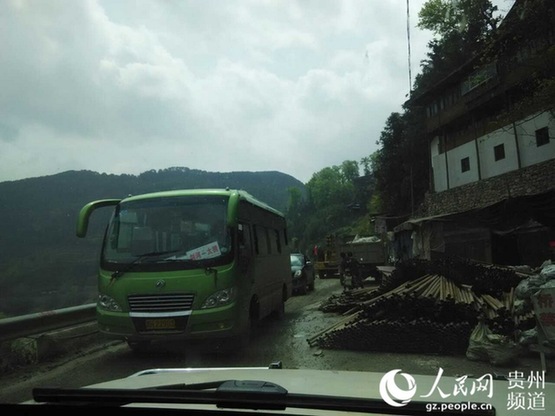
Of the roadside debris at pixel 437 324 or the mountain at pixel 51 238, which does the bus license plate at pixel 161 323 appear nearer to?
the mountain at pixel 51 238

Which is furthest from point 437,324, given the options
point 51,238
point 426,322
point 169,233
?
point 51,238

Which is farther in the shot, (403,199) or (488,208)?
(403,199)

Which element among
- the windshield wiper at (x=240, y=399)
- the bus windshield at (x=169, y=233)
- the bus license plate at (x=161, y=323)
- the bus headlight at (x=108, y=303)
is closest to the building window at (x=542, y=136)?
the bus windshield at (x=169, y=233)

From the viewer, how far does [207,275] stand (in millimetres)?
7789

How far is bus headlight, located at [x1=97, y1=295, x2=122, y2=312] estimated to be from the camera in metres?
7.87

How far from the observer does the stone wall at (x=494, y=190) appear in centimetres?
2627

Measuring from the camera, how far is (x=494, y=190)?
30.8m

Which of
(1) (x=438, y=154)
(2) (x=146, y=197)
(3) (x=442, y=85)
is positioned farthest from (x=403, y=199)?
(2) (x=146, y=197)

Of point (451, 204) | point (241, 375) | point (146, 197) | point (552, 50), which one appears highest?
point (552, 50)

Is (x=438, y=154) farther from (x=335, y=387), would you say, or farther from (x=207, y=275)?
(x=335, y=387)

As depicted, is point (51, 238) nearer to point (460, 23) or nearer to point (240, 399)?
point (240, 399)

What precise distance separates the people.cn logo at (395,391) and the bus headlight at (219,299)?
488 centimetres

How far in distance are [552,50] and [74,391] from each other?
17531mm

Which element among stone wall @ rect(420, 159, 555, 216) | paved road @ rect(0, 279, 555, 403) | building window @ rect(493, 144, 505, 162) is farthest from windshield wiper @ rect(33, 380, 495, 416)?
building window @ rect(493, 144, 505, 162)
